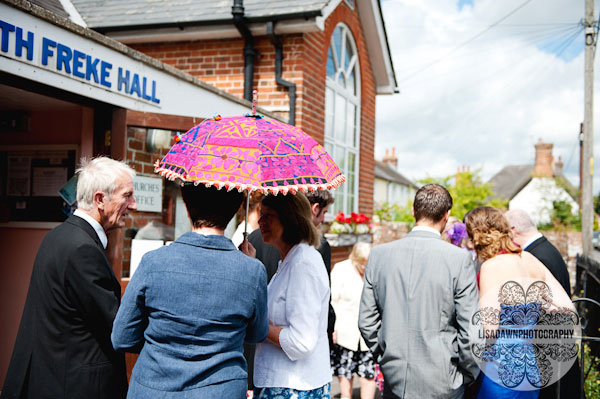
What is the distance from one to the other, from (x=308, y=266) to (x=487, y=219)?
173 cm

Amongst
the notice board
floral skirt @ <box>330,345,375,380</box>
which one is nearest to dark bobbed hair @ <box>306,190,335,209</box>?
floral skirt @ <box>330,345,375,380</box>

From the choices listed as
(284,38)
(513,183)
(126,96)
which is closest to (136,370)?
(126,96)

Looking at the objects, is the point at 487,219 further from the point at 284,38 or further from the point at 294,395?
the point at 284,38

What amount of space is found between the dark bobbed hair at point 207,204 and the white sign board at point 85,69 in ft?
5.67

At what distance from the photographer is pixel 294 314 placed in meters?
2.33

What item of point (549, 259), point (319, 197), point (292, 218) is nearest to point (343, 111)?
point (549, 259)

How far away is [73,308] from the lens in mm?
2232

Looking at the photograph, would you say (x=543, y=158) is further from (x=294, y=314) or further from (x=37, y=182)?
(x=294, y=314)

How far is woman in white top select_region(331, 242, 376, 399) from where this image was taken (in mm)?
5117

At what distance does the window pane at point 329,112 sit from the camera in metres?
8.36

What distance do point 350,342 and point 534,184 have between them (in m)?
47.5

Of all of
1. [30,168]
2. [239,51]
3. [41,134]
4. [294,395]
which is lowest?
[294,395]

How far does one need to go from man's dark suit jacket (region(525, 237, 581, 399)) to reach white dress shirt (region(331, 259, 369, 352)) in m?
1.79

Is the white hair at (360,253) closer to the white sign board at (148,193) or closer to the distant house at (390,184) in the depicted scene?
the white sign board at (148,193)
